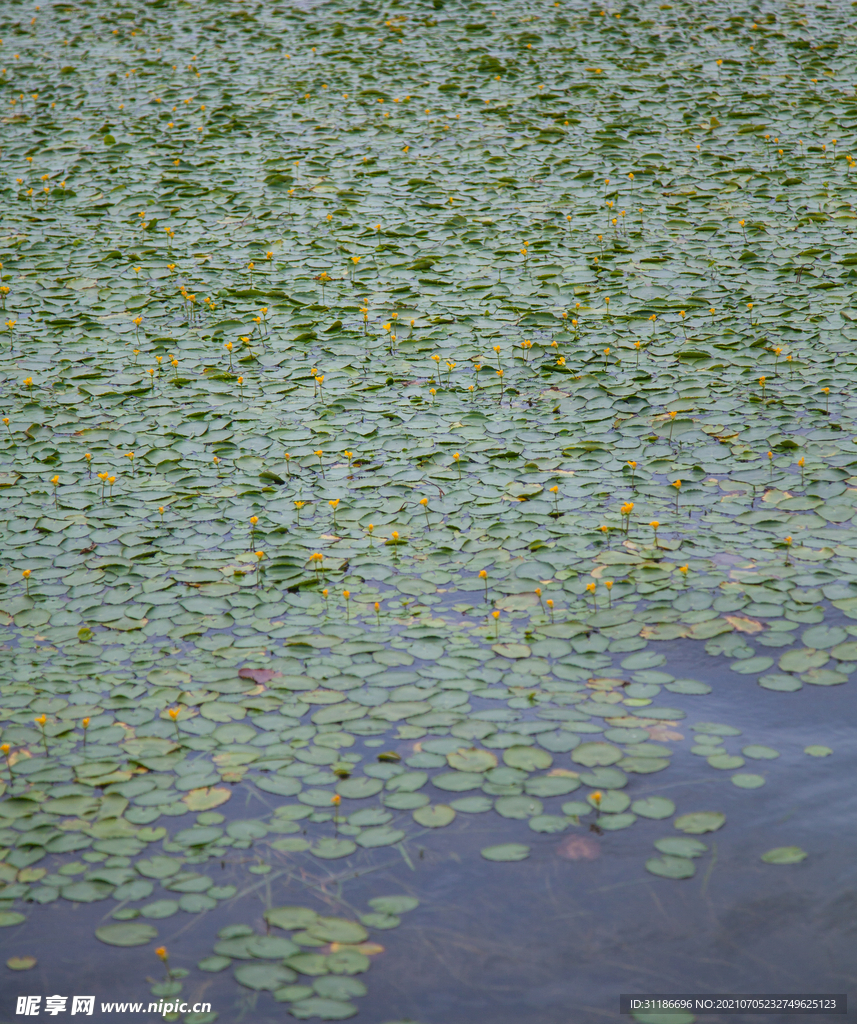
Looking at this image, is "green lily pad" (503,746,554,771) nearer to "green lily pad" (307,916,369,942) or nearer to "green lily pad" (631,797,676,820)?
"green lily pad" (631,797,676,820)

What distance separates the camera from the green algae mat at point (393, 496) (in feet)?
6.96

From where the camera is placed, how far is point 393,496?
319 centimetres

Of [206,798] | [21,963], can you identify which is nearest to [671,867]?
[206,798]

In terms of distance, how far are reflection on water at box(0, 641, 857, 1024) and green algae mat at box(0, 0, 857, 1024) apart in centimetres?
2

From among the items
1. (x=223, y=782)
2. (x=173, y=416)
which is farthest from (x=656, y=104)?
(x=223, y=782)

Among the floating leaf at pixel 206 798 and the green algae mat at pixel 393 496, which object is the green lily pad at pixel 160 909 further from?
the floating leaf at pixel 206 798

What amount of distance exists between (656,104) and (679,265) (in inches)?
106

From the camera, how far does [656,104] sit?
6.62 meters

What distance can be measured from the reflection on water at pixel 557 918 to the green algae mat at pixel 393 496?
20 millimetres

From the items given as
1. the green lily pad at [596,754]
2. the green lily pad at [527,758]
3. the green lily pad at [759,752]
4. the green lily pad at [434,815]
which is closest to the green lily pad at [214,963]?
the green lily pad at [434,815]

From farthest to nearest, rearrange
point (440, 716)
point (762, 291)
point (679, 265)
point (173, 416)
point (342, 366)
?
point (679, 265) < point (762, 291) < point (342, 366) < point (173, 416) < point (440, 716)

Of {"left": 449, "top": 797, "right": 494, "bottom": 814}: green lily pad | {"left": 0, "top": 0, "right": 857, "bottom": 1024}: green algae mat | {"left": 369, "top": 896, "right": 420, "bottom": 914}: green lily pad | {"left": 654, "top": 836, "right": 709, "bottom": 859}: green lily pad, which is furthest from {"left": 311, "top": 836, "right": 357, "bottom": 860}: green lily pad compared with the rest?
{"left": 654, "top": 836, "right": 709, "bottom": 859}: green lily pad

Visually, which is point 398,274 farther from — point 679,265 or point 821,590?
point 821,590

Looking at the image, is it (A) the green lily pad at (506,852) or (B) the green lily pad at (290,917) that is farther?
(A) the green lily pad at (506,852)
